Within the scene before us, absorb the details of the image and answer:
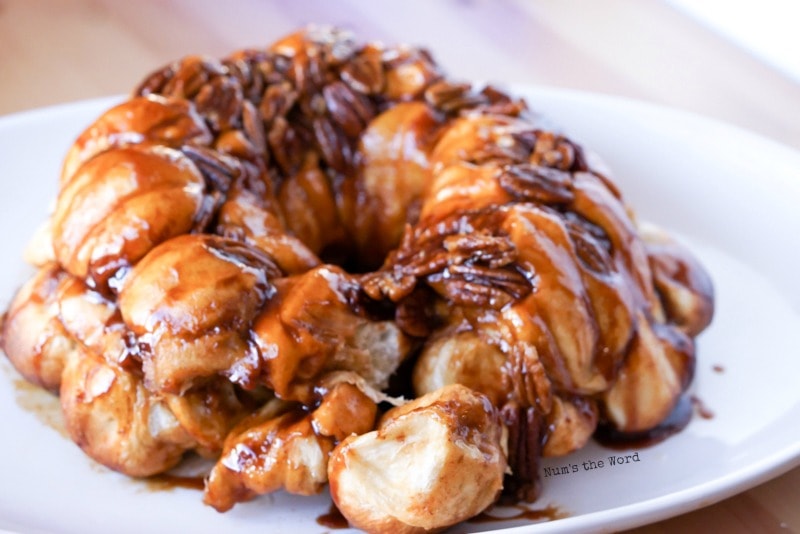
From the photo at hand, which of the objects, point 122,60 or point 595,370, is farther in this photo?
point 122,60

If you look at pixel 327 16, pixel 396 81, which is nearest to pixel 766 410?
pixel 396 81

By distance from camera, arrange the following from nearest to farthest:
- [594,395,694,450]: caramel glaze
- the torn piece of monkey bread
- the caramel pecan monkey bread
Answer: the torn piece of monkey bread → the caramel pecan monkey bread → [594,395,694,450]: caramel glaze

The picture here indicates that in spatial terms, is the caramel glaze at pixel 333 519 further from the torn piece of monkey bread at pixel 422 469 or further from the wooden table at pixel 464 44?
the wooden table at pixel 464 44

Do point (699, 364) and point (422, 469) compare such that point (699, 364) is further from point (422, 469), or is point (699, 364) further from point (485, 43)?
point (485, 43)

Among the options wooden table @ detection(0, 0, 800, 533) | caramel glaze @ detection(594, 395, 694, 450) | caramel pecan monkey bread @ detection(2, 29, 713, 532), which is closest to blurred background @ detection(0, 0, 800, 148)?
wooden table @ detection(0, 0, 800, 533)

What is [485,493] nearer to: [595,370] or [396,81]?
[595,370]

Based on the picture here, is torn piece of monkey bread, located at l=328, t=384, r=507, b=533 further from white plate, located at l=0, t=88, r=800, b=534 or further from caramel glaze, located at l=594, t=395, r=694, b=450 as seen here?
caramel glaze, located at l=594, t=395, r=694, b=450
